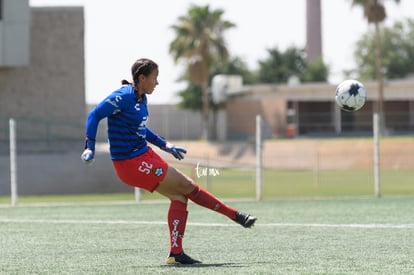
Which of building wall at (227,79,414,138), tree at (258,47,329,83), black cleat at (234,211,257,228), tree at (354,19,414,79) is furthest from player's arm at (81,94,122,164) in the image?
tree at (354,19,414,79)

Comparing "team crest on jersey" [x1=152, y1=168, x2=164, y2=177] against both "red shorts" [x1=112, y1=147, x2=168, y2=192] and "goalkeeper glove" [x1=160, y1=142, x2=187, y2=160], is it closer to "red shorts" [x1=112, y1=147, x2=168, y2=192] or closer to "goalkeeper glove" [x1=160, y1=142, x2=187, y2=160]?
"red shorts" [x1=112, y1=147, x2=168, y2=192]

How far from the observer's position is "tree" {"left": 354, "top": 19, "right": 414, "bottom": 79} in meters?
107

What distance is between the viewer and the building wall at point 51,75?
3619 cm

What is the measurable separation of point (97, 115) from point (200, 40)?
6225 centimetres

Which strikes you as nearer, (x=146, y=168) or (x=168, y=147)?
(x=146, y=168)

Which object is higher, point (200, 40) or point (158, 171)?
point (200, 40)

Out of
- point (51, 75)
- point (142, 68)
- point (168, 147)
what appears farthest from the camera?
point (51, 75)

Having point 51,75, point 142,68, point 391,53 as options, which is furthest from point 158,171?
point 391,53

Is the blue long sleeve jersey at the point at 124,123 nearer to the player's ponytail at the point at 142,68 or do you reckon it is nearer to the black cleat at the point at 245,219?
the player's ponytail at the point at 142,68

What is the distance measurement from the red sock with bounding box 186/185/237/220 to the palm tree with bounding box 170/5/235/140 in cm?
6086

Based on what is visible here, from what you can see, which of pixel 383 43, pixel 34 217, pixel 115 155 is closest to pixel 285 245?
pixel 115 155

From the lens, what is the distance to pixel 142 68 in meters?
9.62

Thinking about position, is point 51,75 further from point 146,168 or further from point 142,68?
point 146,168

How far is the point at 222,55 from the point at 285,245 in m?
59.9
